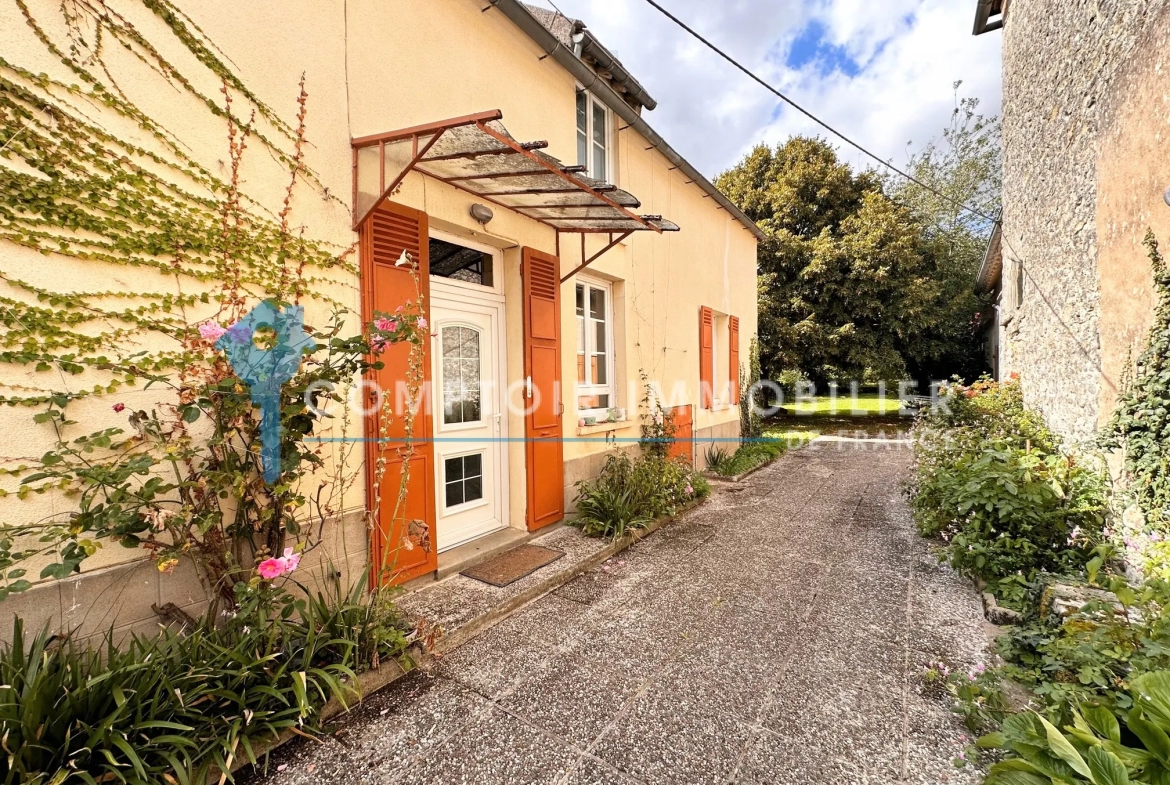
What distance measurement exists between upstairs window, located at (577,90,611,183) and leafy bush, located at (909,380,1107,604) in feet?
15.7

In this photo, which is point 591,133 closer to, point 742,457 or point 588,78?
point 588,78

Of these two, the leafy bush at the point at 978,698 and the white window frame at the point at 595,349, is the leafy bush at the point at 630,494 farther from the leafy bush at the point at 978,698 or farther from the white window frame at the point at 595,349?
the leafy bush at the point at 978,698

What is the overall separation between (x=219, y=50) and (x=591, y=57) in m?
4.33

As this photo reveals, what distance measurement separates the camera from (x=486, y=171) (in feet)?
12.0

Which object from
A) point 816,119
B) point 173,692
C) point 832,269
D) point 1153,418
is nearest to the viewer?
point 173,692

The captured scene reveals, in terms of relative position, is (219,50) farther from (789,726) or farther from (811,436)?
(811,436)

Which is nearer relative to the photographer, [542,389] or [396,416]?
[396,416]

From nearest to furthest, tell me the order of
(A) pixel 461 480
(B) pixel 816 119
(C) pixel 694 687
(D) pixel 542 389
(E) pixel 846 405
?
1. (C) pixel 694 687
2. (A) pixel 461 480
3. (D) pixel 542 389
4. (B) pixel 816 119
5. (E) pixel 846 405

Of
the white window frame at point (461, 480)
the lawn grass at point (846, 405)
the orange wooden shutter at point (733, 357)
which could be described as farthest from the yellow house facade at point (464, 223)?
the lawn grass at point (846, 405)

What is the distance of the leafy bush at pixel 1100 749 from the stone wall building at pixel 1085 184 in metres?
2.95

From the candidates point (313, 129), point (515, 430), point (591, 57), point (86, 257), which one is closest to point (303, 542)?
point (86, 257)

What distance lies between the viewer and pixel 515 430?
473 centimetres

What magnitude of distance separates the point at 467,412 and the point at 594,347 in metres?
2.14

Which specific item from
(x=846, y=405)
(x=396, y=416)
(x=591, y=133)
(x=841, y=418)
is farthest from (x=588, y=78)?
(x=846, y=405)
